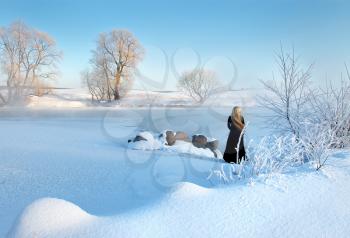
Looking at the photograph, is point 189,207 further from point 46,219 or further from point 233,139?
point 233,139

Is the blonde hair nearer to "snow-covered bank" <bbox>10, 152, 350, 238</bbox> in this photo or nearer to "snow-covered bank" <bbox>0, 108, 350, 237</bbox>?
"snow-covered bank" <bbox>0, 108, 350, 237</bbox>

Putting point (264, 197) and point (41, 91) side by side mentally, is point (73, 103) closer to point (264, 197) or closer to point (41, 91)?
point (41, 91)

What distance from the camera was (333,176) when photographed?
3127mm

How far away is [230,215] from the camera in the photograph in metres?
2.48

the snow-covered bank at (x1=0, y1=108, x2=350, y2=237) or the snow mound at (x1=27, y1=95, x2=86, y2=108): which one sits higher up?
the snow-covered bank at (x1=0, y1=108, x2=350, y2=237)

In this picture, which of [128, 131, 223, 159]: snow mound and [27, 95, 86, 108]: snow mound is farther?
[27, 95, 86, 108]: snow mound

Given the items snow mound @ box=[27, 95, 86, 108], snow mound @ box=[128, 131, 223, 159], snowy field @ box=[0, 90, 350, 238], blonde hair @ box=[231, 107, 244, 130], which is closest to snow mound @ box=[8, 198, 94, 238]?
snowy field @ box=[0, 90, 350, 238]

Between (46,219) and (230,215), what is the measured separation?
1447 mm

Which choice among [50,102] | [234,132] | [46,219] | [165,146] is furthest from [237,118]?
[50,102]

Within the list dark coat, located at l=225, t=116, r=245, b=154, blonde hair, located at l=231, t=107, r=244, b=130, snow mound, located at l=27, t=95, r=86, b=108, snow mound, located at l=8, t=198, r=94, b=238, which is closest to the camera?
snow mound, located at l=8, t=198, r=94, b=238

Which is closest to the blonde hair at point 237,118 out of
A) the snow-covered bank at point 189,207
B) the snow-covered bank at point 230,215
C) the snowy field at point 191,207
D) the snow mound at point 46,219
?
the snow-covered bank at point 189,207

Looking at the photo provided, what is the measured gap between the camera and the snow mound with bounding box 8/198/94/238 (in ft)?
7.47

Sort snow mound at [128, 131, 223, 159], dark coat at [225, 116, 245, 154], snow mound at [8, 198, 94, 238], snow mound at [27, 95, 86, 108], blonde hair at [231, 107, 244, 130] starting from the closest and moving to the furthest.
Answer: snow mound at [8, 198, 94, 238]
blonde hair at [231, 107, 244, 130]
dark coat at [225, 116, 245, 154]
snow mound at [128, 131, 223, 159]
snow mound at [27, 95, 86, 108]

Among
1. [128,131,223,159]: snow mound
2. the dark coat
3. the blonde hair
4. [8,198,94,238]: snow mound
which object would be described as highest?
the blonde hair
